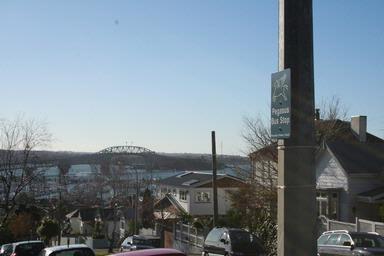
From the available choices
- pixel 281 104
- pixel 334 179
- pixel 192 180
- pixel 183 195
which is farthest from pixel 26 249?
pixel 192 180

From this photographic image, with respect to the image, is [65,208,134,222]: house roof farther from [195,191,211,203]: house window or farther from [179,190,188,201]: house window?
[195,191,211,203]: house window

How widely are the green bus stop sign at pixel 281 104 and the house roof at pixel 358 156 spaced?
29976 millimetres

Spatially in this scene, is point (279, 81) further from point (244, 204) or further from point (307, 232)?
point (244, 204)

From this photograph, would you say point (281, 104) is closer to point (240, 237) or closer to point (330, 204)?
point (240, 237)

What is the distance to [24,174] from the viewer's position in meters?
48.2

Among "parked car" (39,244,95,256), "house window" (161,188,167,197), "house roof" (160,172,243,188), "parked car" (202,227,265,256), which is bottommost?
"parked car" (202,227,265,256)

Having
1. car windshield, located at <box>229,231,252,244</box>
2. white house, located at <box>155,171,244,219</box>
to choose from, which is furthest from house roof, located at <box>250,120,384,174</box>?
white house, located at <box>155,171,244,219</box>

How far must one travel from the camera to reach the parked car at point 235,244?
22500mm

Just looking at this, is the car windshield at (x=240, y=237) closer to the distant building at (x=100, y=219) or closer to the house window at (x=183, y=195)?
the house window at (x=183, y=195)

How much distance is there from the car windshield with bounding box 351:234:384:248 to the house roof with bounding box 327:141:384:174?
50.9 feet

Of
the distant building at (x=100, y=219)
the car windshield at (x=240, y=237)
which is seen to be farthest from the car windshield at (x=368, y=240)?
the distant building at (x=100, y=219)

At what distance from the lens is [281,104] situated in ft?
16.9

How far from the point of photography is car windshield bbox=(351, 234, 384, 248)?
727 inches

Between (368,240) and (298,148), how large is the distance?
14772 mm
